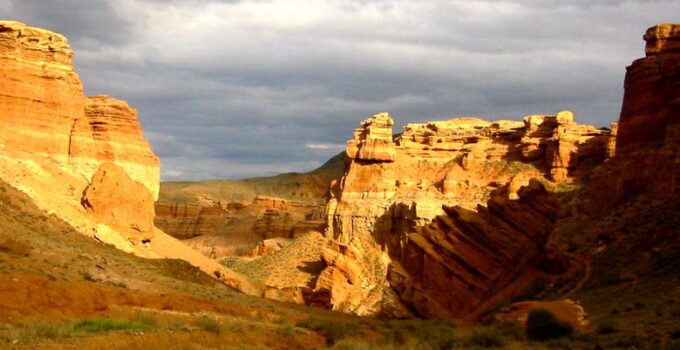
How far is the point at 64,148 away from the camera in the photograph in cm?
5412

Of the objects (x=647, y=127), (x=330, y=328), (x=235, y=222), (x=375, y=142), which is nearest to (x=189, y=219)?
(x=235, y=222)

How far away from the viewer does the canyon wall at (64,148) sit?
50.7 m

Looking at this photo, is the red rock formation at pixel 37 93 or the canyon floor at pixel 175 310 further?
the red rock formation at pixel 37 93

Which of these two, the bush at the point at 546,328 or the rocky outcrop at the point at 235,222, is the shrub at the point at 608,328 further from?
the rocky outcrop at the point at 235,222

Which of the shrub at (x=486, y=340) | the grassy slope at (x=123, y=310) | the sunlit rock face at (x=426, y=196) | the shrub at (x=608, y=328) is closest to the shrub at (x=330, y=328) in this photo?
the grassy slope at (x=123, y=310)

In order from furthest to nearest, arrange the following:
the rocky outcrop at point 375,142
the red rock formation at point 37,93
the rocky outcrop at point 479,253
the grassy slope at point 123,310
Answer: the rocky outcrop at point 375,142
the rocky outcrop at point 479,253
the red rock formation at point 37,93
the grassy slope at point 123,310

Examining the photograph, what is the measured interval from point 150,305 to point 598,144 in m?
46.4

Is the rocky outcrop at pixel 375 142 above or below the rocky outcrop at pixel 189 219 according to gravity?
above

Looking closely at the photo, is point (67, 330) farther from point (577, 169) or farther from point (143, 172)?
point (577, 169)

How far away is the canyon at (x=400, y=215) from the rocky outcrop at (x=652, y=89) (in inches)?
5.1

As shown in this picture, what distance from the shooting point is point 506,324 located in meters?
37.0

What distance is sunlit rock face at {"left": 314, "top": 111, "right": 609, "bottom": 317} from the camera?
5972 centimetres

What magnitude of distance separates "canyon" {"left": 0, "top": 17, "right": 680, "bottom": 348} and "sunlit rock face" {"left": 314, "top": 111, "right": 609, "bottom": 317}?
159 mm

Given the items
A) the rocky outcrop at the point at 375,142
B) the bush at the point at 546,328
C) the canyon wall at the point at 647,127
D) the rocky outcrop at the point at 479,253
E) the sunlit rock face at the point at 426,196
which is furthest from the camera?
the rocky outcrop at the point at 375,142
